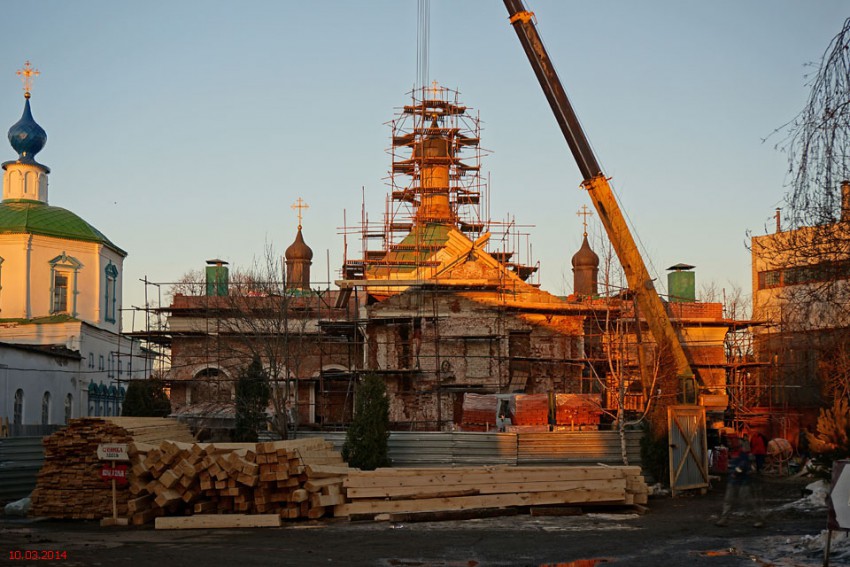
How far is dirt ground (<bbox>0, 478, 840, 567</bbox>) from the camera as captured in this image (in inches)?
521

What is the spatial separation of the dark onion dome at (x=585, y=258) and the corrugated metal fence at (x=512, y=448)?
88.4 feet

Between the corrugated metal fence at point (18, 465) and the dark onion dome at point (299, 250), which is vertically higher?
the dark onion dome at point (299, 250)

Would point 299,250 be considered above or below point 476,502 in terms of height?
above

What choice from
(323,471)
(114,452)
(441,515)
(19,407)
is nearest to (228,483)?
(323,471)

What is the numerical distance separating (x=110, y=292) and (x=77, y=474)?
95.8 feet

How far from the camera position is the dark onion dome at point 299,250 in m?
46.8

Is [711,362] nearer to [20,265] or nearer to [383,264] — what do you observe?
[383,264]

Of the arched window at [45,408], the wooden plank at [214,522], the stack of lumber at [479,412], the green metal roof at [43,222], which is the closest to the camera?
the wooden plank at [214,522]

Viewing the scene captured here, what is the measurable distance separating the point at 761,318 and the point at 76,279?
29.5m

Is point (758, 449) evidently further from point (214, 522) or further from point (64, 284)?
point (64, 284)

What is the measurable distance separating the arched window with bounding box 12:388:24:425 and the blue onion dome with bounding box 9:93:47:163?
50.3 feet

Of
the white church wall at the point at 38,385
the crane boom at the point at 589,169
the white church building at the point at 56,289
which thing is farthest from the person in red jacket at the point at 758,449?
the white church building at the point at 56,289

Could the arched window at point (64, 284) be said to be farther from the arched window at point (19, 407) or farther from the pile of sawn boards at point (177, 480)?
the pile of sawn boards at point (177, 480)

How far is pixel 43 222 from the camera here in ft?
141
